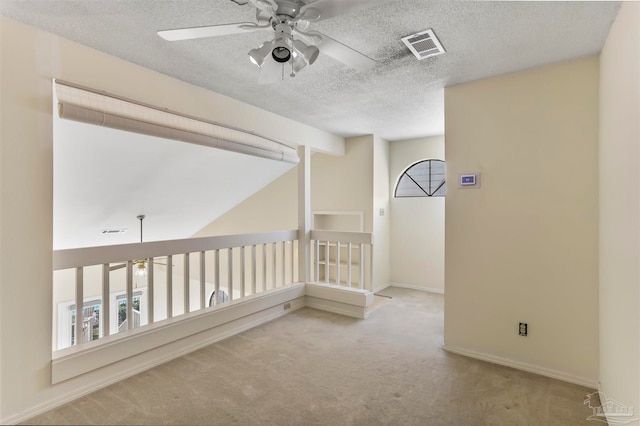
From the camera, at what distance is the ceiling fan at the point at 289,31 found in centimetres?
140

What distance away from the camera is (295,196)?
18.0 ft

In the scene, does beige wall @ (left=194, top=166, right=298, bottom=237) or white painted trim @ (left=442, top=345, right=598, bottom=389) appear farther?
beige wall @ (left=194, top=166, right=298, bottom=237)

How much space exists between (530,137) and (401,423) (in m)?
2.27

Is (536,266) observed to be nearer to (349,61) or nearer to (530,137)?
(530,137)

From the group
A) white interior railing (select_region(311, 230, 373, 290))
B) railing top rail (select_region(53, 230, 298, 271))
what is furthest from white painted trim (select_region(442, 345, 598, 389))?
railing top rail (select_region(53, 230, 298, 271))

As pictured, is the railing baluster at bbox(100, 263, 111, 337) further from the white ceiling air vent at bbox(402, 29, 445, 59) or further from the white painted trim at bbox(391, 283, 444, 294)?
the white painted trim at bbox(391, 283, 444, 294)

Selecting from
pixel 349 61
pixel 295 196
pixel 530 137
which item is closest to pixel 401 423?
pixel 349 61

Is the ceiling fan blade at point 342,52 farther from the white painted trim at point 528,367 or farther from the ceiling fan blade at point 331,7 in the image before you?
the white painted trim at point 528,367

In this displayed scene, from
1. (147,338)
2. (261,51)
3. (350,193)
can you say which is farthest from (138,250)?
(350,193)

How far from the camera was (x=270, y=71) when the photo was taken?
1.79 meters

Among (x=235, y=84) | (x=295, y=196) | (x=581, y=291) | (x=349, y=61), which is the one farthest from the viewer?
(x=295, y=196)

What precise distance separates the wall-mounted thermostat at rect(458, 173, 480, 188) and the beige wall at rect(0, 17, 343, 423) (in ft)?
9.81

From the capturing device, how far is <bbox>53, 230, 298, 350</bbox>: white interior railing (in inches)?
89.7

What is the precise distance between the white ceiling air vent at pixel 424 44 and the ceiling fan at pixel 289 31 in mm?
497
